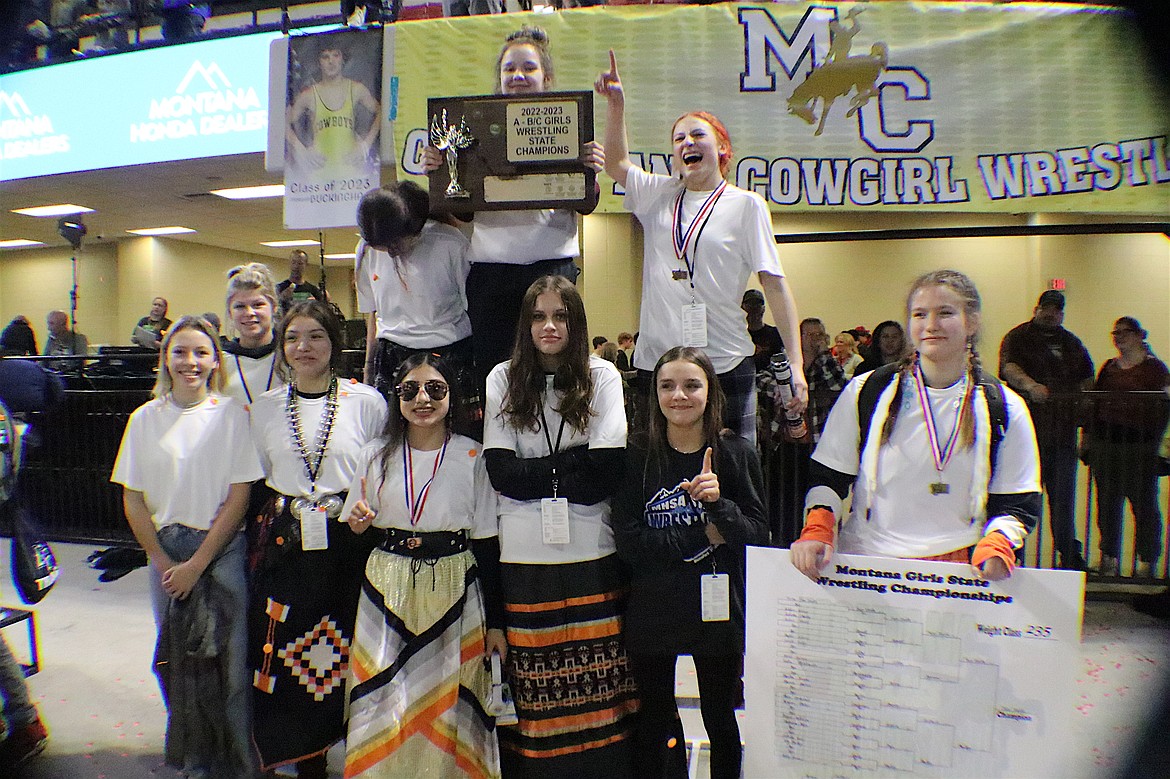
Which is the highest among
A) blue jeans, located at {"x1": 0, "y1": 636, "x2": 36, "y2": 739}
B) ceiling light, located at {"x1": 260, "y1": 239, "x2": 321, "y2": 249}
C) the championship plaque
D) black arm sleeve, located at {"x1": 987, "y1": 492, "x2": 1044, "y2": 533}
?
ceiling light, located at {"x1": 260, "y1": 239, "x2": 321, "y2": 249}

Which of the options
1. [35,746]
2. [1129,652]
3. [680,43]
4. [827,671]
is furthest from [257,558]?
[1129,652]

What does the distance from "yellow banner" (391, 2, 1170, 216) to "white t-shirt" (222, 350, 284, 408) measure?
7.22 ft

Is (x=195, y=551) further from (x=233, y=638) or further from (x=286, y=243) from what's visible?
(x=286, y=243)

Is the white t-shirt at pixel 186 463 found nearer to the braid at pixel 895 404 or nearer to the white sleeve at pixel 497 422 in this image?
the white sleeve at pixel 497 422

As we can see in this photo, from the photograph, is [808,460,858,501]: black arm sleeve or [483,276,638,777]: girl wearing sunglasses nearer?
[808,460,858,501]: black arm sleeve

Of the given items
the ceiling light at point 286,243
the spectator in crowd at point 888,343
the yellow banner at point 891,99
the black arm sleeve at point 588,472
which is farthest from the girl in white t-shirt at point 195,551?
the ceiling light at point 286,243

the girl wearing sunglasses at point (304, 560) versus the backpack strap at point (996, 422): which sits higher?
the backpack strap at point (996, 422)

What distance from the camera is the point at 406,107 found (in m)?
4.42

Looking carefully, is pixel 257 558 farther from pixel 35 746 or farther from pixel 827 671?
pixel 827 671

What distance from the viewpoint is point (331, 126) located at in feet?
14.9

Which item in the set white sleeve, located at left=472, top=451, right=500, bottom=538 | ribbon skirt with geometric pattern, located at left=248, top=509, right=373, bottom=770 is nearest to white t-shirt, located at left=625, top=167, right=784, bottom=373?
white sleeve, located at left=472, top=451, right=500, bottom=538

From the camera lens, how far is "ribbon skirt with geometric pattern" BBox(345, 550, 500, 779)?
2.18 m

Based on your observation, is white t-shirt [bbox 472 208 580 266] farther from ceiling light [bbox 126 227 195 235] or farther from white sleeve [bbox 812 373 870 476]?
ceiling light [bbox 126 227 195 235]

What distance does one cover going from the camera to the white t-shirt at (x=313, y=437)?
2412mm
